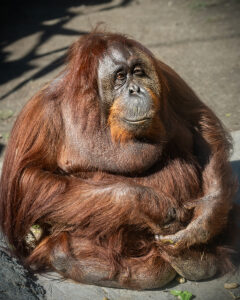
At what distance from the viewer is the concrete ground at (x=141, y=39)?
566 centimetres

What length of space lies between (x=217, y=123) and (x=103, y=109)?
99cm

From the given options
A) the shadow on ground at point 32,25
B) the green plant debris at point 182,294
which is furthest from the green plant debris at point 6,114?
the green plant debris at point 182,294

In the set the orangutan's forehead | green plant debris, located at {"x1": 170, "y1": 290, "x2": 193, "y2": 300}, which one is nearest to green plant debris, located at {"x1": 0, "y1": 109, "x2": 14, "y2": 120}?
the orangutan's forehead

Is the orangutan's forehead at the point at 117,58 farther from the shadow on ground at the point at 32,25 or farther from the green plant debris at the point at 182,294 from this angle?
the shadow on ground at the point at 32,25

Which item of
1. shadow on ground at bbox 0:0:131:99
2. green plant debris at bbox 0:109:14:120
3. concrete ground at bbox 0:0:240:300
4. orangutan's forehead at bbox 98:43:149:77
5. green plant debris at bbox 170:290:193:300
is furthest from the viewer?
shadow on ground at bbox 0:0:131:99

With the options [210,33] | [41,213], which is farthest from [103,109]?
[210,33]

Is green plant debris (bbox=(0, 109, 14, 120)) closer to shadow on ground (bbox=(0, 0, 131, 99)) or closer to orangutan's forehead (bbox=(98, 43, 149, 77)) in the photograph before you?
shadow on ground (bbox=(0, 0, 131, 99))

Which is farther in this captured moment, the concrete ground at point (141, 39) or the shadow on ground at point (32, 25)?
the shadow on ground at point (32, 25)

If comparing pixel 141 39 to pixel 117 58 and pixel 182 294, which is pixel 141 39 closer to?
pixel 117 58

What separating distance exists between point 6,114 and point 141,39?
2.68 m

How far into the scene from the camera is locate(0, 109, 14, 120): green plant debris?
5557 millimetres

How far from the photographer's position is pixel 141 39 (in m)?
7.04

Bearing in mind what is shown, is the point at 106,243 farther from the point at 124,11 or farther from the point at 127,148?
the point at 124,11

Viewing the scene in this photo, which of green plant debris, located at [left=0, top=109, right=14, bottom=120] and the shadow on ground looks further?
the shadow on ground
